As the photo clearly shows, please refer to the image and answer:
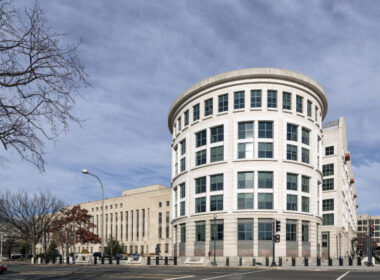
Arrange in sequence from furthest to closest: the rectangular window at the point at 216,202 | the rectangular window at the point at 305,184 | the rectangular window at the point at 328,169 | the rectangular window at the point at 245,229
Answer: the rectangular window at the point at 328,169, the rectangular window at the point at 305,184, the rectangular window at the point at 216,202, the rectangular window at the point at 245,229

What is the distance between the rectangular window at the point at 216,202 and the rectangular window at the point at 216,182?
1119 millimetres

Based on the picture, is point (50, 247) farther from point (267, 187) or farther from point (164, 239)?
point (267, 187)

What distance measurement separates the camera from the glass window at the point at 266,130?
56375mm

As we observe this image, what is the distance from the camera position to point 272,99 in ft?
188

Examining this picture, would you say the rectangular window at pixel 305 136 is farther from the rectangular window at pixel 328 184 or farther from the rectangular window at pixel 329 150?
the rectangular window at pixel 329 150

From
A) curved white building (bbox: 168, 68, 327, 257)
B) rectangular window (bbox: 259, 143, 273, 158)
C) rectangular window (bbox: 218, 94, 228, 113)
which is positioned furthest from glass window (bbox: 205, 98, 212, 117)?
rectangular window (bbox: 259, 143, 273, 158)

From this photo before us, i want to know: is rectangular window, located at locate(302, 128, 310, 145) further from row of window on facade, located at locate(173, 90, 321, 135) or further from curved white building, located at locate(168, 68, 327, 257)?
row of window on facade, located at locate(173, 90, 321, 135)

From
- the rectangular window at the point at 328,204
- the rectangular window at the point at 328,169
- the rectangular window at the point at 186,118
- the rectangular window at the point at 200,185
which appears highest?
the rectangular window at the point at 186,118

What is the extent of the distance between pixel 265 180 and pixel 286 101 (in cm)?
1186

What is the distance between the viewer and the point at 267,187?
181ft

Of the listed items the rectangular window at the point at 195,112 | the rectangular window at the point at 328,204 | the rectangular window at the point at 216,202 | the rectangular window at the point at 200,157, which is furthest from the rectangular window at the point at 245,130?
the rectangular window at the point at 328,204

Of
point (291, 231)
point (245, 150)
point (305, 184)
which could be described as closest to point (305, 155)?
point (305, 184)

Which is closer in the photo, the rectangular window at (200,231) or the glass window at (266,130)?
the glass window at (266,130)

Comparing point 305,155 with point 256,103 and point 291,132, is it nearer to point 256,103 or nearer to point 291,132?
point 291,132
